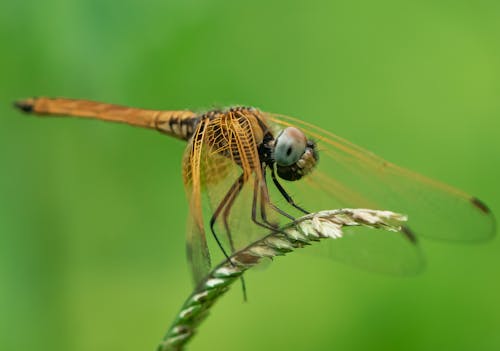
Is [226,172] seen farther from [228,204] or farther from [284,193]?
[284,193]

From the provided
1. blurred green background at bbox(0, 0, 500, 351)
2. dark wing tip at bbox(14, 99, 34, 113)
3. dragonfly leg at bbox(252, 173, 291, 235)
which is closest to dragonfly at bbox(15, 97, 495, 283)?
dragonfly leg at bbox(252, 173, 291, 235)

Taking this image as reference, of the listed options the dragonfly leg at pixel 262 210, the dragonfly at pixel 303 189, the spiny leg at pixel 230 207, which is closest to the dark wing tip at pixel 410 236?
the dragonfly at pixel 303 189

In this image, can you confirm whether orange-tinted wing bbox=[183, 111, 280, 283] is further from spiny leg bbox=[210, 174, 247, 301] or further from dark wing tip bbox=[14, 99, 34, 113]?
dark wing tip bbox=[14, 99, 34, 113]

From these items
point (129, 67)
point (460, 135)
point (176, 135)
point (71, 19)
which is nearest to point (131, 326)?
point (176, 135)

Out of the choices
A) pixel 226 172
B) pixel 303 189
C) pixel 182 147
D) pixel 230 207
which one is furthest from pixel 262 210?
pixel 182 147

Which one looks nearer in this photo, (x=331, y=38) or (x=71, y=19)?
(x=71, y=19)

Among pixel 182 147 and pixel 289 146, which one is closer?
pixel 289 146

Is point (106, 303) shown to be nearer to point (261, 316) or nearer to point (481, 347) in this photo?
point (261, 316)
